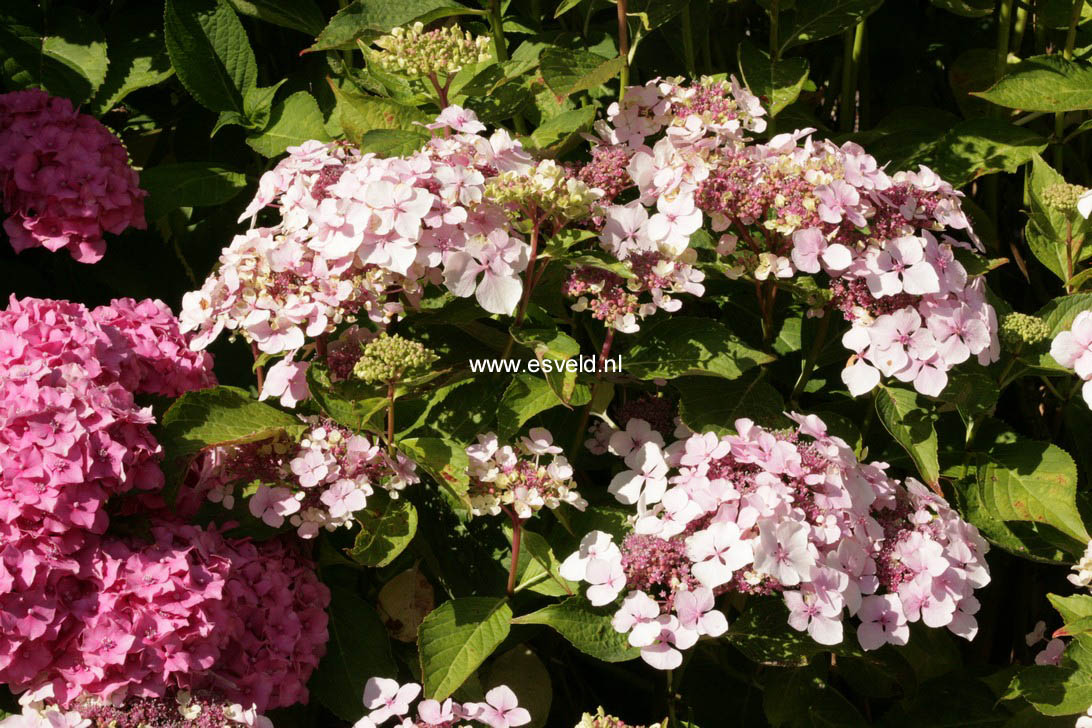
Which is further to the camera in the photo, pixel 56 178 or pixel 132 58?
pixel 132 58

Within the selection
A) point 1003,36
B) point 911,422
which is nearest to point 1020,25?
point 1003,36

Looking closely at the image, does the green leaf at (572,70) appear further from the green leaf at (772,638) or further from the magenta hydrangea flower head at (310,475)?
the green leaf at (772,638)

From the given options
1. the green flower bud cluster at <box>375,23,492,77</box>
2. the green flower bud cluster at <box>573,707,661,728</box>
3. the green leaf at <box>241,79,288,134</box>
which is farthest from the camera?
the green leaf at <box>241,79,288,134</box>

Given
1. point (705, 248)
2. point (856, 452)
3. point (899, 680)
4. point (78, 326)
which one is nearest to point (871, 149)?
point (705, 248)

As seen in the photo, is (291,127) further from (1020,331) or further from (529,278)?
(1020,331)

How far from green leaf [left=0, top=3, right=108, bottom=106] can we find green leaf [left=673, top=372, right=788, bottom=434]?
128 centimetres

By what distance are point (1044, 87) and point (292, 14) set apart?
1355 millimetres

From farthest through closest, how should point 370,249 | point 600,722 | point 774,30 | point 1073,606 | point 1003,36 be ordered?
point 1003,36, point 774,30, point 1073,606, point 370,249, point 600,722

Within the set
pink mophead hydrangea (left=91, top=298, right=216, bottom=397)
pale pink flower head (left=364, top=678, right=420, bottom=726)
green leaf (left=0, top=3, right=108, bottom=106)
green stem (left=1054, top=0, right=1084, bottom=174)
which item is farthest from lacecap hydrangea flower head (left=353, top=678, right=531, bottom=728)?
green stem (left=1054, top=0, right=1084, bottom=174)

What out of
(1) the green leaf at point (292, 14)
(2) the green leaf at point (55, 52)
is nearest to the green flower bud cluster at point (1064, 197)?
(1) the green leaf at point (292, 14)

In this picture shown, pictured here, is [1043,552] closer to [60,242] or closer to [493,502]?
[493,502]

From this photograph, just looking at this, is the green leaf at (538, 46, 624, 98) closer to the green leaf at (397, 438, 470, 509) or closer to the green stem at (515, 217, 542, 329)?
the green stem at (515, 217, 542, 329)

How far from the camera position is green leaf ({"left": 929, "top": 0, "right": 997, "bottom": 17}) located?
2.37m

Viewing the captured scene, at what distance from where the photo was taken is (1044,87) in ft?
7.29
